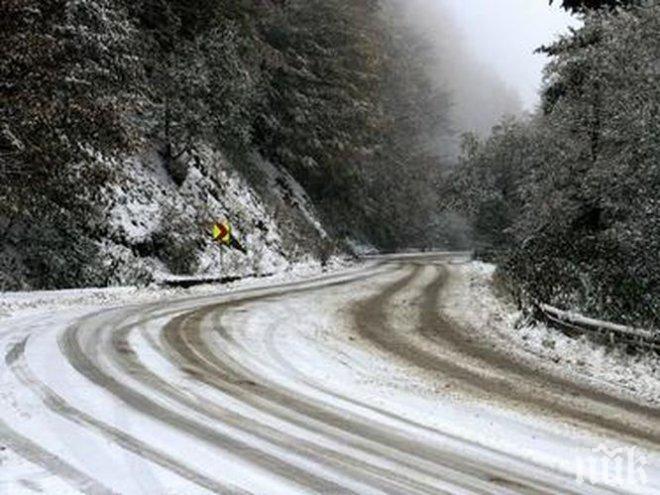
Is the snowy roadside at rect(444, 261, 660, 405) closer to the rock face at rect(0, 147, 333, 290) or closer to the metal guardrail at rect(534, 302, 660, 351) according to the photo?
the metal guardrail at rect(534, 302, 660, 351)

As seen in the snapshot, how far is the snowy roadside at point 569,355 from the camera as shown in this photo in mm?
10062

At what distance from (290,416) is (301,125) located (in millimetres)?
36891

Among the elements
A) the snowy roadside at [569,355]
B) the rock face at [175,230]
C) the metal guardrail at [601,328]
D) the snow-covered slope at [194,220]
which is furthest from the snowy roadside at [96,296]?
the metal guardrail at [601,328]

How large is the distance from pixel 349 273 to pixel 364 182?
786 inches

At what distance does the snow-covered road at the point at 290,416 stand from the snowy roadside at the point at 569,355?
50 centimetres

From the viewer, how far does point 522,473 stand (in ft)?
18.5

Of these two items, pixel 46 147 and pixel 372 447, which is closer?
pixel 372 447

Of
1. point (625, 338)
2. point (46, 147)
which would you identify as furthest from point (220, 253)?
point (625, 338)

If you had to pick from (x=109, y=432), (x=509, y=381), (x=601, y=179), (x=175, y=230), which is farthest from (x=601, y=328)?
(x=175, y=230)

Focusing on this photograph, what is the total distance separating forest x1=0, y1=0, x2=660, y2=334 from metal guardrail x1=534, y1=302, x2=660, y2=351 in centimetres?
77

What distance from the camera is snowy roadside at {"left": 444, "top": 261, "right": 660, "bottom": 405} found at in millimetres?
10062

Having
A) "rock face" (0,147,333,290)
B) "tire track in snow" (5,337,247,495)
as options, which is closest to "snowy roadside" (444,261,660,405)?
"tire track in snow" (5,337,247,495)

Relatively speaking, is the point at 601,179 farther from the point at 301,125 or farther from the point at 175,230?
the point at 301,125

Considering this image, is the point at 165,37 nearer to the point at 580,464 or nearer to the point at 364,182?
the point at 364,182
